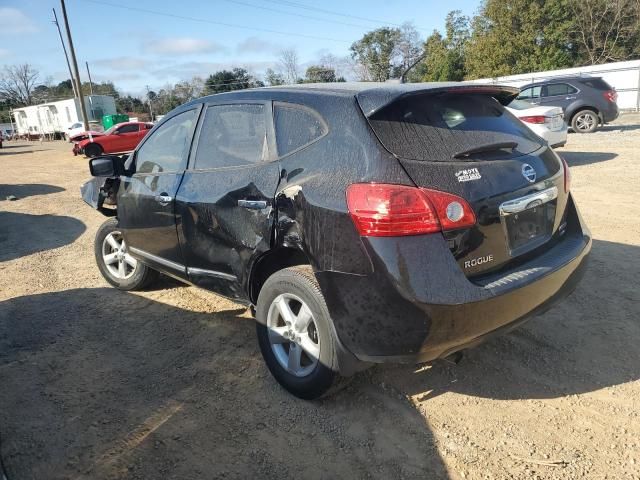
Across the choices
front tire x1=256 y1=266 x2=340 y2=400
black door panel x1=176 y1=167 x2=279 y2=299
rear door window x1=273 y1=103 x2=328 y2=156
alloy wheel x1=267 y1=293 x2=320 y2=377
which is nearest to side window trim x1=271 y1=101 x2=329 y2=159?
rear door window x1=273 y1=103 x2=328 y2=156

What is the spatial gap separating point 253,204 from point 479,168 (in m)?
1.25

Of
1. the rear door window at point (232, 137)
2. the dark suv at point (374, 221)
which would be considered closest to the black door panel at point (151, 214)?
the dark suv at point (374, 221)

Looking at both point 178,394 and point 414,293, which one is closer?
point 414,293

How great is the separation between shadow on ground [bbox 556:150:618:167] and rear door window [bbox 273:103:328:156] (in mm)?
8888

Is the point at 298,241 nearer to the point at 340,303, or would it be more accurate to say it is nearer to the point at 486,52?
the point at 340,303

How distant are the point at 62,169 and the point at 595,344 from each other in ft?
60.0

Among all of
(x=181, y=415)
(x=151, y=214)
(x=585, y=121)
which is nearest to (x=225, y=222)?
(x=151, y=214)

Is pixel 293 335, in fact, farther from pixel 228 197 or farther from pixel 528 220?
pixel 528 220

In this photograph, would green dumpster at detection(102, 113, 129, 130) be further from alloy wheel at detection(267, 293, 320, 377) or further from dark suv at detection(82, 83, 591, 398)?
alloy wheel at detection(267, 293, 320, 377)

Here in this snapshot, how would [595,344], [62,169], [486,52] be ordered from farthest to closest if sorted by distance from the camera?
[486,52], [62,169], [595,344]

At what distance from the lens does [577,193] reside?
721 cm

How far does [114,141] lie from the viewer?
22.2m

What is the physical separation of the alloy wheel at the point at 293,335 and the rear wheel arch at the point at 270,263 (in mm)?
221

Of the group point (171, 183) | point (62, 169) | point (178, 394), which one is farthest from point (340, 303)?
point (62, 169)
